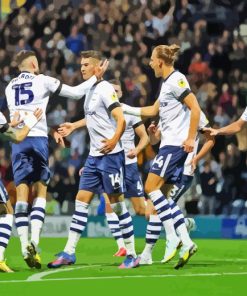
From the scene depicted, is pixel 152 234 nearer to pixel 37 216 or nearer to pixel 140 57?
pixel 37 216

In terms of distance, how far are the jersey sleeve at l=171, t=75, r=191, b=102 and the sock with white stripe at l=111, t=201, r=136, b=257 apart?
1.32 metres

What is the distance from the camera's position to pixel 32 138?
11.3 meters

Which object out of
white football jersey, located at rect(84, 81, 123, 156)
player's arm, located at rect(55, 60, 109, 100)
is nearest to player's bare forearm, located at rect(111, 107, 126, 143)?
white football jersey, located at rect(84, 81, 123, 156)

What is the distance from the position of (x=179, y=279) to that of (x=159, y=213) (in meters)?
1.50

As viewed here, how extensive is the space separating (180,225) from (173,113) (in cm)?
119

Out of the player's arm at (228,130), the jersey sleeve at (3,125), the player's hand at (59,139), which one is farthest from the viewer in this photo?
the player's hand at (59,139)

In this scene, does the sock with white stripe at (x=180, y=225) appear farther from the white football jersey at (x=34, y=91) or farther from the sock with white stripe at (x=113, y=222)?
the sock with white stripe at (x=113, y=222)

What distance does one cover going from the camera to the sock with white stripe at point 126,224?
11.0 metres

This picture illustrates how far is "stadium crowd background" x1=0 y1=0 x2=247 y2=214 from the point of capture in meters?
20.4

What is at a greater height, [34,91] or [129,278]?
[34,91]

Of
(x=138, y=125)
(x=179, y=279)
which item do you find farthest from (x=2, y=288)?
(x=138, y=125)

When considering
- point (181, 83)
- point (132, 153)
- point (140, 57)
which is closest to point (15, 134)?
point (181, 83)

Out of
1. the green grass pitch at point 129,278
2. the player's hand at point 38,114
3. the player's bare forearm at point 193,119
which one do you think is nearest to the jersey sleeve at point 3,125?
the player's hand at point 38,114

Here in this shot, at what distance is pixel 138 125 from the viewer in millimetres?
13781
